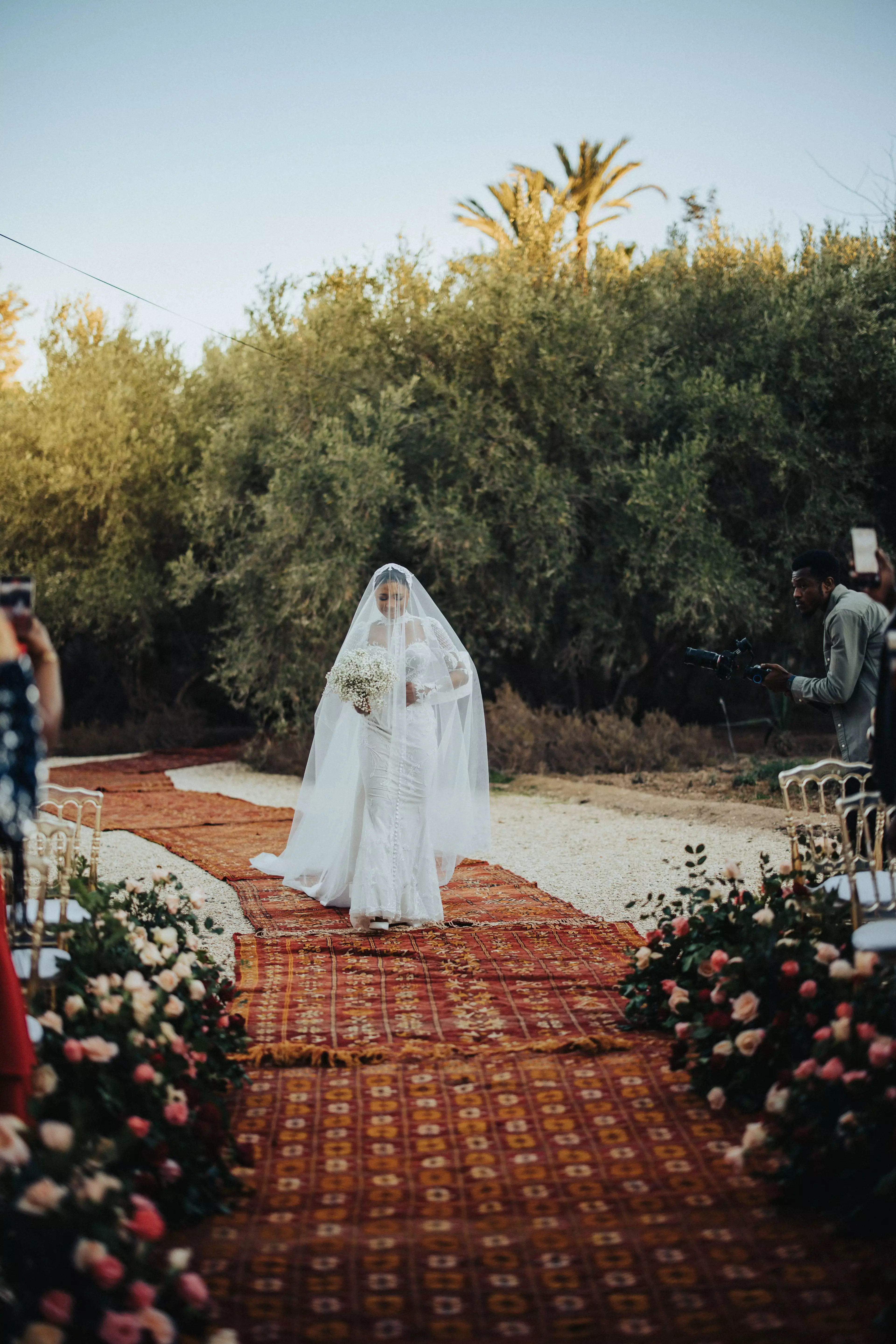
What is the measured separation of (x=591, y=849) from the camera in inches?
362

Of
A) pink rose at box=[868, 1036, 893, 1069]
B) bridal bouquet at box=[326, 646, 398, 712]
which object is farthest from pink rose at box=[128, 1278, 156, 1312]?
bridal bouquet at box=[326, 646, 398, 712]

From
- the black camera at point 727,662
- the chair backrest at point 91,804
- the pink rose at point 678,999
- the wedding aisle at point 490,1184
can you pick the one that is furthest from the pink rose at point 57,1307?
the black camera at point 727,662

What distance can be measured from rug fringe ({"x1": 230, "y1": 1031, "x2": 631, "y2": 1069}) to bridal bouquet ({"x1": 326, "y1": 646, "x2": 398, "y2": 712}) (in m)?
2.49

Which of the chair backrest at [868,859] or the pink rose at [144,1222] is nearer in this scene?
the pink rose at [144,1222]

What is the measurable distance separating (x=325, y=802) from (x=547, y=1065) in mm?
3344

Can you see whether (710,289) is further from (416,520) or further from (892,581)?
(892,581)

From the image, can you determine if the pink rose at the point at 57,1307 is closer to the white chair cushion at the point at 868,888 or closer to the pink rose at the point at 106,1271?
the pink rose at the point at 106,1271

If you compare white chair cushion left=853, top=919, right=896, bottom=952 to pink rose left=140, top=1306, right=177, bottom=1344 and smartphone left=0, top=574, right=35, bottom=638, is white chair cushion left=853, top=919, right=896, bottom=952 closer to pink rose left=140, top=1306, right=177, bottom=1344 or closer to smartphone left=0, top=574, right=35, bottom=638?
pink rose left=140, top=1306, right=177, bottom=1344

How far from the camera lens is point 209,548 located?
739 inches

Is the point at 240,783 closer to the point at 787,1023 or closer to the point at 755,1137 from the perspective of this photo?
the point at 787,1023

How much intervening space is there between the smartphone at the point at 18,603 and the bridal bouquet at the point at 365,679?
11.5 ft

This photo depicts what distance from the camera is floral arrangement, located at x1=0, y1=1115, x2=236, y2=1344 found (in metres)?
2.07

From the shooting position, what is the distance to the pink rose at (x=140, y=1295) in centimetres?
209

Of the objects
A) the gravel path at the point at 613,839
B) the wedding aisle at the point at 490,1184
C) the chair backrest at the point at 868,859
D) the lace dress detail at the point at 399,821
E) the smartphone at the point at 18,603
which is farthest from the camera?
the gravel path at the point at 613,839
